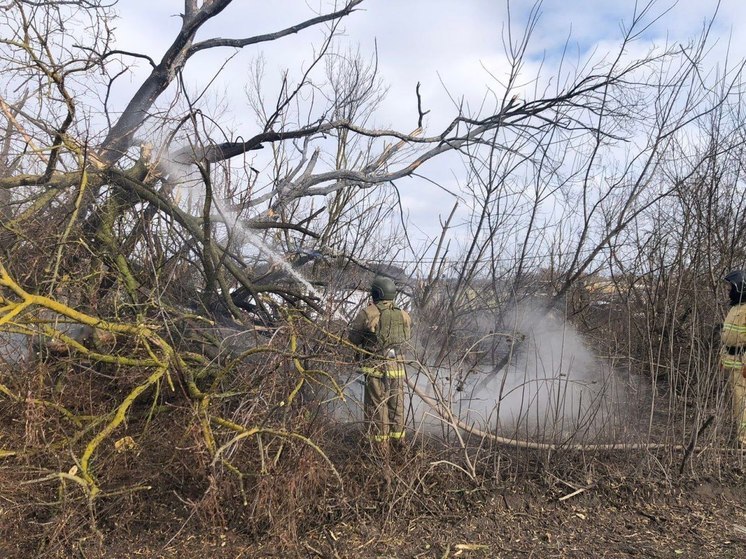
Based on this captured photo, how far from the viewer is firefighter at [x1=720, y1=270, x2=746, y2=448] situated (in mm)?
4996

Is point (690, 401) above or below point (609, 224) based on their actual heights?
below

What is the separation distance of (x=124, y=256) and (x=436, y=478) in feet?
9.68

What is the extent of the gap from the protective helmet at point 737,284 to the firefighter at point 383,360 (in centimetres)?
286

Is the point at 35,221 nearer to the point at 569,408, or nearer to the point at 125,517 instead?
the point at 125,517

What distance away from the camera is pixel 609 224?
6.24 meters

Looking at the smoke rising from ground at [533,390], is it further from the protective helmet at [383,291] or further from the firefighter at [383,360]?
the protective helmet at [383,291]

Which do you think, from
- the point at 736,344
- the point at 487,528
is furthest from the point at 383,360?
the point at 736,344

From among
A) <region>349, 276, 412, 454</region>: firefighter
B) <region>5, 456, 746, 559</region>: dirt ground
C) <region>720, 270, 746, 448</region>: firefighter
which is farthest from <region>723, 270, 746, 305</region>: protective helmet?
<region>349, 276, 412, 454</region>: firefighter

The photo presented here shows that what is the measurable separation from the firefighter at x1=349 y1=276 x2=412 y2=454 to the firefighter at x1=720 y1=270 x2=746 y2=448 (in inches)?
101

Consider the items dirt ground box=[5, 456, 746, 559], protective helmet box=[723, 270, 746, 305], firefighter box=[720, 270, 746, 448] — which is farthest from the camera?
protective helmet box=[723, 270, 746, 305]

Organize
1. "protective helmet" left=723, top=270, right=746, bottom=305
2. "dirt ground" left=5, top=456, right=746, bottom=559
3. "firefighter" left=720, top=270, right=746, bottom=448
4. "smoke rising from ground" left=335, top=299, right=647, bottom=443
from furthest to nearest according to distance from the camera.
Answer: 1. "protective helmet" left=723, top=270, right=746, bottom=305
2. "firefighter" left=720, top=270, right=746, bottom=448
3. "smoke rising from ground" left=335, top=299, right=647, bottom=443
4. "dirt ground" left=5, top=456, right=746, bottom=559

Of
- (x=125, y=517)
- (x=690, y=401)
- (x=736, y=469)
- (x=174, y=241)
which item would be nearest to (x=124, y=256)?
(x=174, y=241)

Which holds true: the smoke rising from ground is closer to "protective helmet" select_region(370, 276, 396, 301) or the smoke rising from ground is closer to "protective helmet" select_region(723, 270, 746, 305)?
"protective helmet" select_region(370, 276, 396, 301)

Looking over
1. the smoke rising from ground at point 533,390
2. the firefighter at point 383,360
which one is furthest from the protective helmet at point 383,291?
the smoke rising from ground at point 533,390
